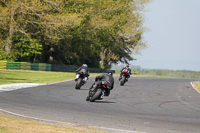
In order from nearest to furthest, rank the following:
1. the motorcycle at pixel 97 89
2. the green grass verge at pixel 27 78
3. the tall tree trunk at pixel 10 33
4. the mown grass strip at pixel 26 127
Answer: the mown grass strip at pixel 26 127 < the motorcycle at pixel 97 89 < the green grass verge at pixel 27 78 < the tall tree trunk at pixel 10 33

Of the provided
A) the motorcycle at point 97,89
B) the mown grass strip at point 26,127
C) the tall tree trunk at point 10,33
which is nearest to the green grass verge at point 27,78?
the tall tree trunk at point 10,33

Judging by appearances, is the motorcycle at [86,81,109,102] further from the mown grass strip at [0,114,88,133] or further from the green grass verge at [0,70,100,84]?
the green grass verge at [0,70,100,84]

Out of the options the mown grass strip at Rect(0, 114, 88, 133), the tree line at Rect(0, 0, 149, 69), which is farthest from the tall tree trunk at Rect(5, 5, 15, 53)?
the mown grass strip at Rect(0, 114, 88, 133)

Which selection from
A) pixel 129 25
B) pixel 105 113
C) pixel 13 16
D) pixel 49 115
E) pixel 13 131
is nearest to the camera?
pixel 13 131

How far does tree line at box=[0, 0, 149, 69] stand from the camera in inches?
1927

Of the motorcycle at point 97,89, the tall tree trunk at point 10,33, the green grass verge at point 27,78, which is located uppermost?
the tall tree trunk at point 10,33

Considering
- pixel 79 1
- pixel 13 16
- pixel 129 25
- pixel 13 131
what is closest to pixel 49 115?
pixel 13 131

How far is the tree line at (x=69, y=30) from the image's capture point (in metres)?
48.9

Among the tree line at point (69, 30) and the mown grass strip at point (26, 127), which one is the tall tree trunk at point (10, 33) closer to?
the tree line at point (69, 30)

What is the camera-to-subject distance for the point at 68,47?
6178 cm

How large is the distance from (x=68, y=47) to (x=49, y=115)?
162 ft

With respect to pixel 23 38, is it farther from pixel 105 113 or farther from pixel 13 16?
pixel 105 113

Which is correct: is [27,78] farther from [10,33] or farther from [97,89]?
[97,89]

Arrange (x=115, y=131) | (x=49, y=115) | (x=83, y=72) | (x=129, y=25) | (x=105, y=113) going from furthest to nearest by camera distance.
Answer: (x=129, y=25), (x=83, y=72), (x=105, y=113), (x=49, y=115), (x=115, y=131)
